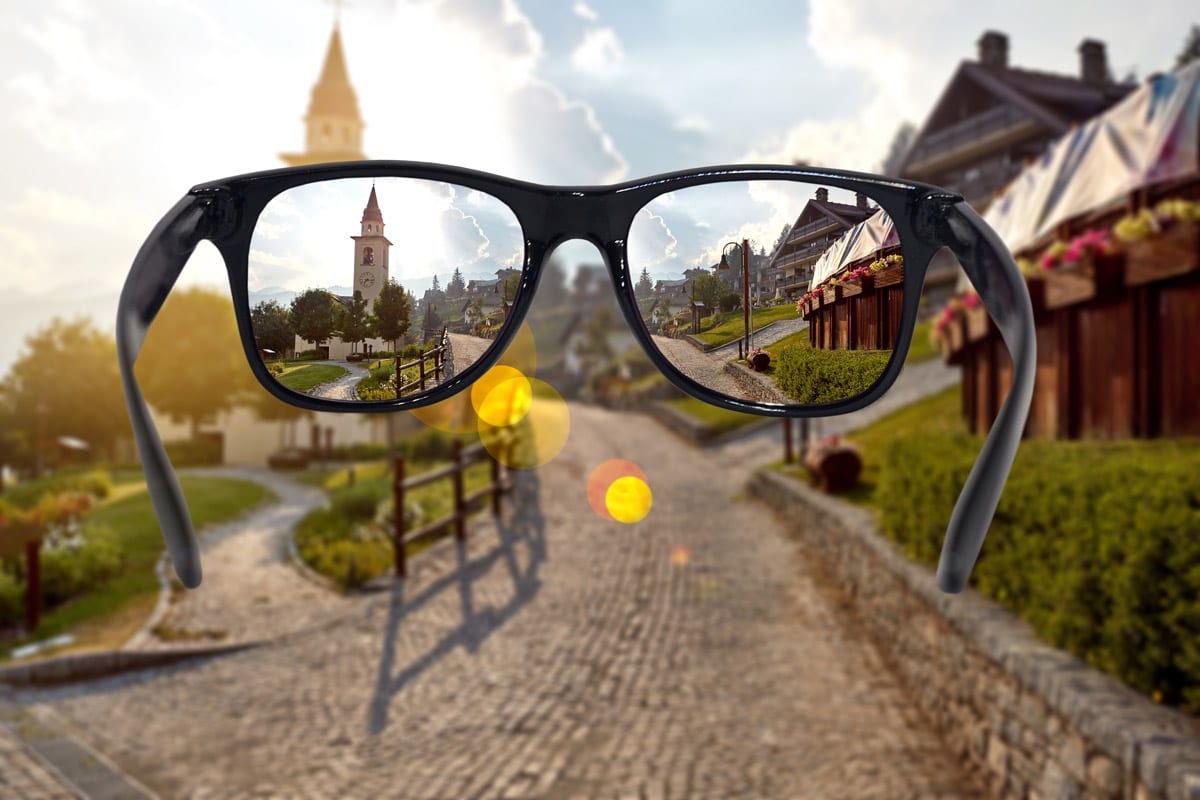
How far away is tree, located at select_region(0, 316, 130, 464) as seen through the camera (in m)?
25.4

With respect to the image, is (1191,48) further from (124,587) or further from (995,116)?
(124,587)

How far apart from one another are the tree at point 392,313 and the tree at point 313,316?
0.17 ft

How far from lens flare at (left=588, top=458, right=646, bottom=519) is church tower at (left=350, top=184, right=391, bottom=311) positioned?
40.4 ft

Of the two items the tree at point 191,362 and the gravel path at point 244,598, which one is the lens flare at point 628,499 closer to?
the gravel path at point 244,598

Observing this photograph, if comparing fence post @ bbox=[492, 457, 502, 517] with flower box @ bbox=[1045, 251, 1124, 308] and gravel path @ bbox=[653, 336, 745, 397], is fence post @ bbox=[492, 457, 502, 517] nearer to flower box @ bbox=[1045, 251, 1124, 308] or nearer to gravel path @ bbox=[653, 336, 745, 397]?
flower box @ bbox=[1045, 251, 1124, 308]

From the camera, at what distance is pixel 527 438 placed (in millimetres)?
17578

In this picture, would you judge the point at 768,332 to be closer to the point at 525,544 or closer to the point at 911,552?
the point at 911,552

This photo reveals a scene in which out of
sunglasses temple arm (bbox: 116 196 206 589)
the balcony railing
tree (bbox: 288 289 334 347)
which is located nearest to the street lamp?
tree (bbox: 288 289 334 347)

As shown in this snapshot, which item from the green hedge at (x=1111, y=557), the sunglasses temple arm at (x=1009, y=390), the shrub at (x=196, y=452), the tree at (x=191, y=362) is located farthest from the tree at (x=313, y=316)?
the tree at (x=191, y=362)

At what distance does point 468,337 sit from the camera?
0.95m

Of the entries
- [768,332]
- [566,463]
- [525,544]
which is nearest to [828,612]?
[525,544]

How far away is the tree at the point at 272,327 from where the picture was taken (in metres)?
0.85

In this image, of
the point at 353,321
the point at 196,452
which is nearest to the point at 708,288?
the point at 353,321

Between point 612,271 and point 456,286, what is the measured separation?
0.61 ft
